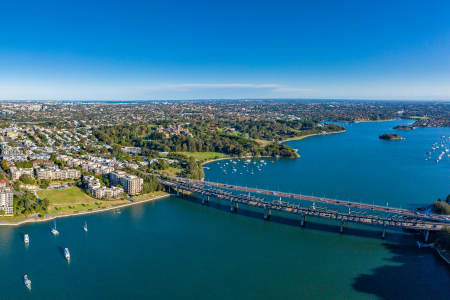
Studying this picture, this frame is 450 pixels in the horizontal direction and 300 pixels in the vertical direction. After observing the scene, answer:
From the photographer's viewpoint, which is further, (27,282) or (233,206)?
(233,206)

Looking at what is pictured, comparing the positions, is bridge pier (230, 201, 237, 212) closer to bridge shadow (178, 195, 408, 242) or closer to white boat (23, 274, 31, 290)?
bridge shadow (178, 195, 408, 242)

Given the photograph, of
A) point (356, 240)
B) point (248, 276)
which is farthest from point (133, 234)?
point (356, 240)

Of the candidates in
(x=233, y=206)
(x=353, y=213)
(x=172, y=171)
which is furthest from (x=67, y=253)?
(x=172, y=171)

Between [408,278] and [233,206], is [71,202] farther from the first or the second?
[408,278]

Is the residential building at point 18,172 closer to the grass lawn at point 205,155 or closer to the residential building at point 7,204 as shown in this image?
the residential building at point 7,204

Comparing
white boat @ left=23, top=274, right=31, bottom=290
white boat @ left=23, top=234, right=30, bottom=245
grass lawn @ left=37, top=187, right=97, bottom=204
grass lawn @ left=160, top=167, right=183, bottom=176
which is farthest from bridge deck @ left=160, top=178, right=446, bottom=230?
white boat @ left=23, top=274, right=31, bottom=290

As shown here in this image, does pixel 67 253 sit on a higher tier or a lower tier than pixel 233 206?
lower

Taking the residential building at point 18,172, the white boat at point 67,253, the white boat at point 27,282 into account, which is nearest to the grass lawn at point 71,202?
the residential building at point 18,172

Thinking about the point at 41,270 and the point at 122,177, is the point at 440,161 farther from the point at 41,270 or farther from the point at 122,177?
the point at 41,270
